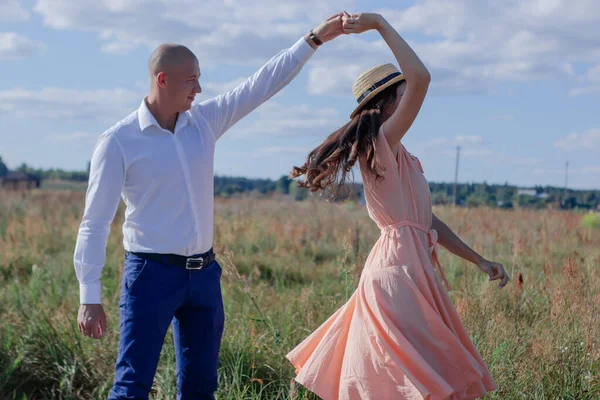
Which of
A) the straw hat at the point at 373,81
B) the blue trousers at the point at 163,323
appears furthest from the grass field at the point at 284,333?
the straw hat at the point at 373,81

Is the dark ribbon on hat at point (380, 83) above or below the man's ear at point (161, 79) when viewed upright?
above

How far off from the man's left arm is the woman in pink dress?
0.35 m

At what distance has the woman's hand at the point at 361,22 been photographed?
2.95m

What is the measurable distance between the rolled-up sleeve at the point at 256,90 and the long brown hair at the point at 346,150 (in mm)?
511

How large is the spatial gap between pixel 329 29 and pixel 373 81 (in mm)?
506

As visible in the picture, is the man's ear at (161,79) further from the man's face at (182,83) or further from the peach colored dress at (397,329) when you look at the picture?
the peach colored dress at (397,329)

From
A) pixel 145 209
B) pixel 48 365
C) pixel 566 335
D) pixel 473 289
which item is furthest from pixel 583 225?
pixel 145 209

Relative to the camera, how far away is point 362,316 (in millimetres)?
2887

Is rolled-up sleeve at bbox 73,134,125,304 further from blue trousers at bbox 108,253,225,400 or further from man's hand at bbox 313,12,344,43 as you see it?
man's hand at bbox 313,12,344,43

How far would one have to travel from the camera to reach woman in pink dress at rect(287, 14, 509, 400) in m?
2.76

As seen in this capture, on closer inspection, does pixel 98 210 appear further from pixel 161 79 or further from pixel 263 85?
pixel 263 85

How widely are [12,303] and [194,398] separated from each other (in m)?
3.85

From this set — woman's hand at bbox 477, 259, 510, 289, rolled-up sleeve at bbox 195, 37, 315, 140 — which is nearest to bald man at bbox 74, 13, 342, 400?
rolled-up sleeve at bbox 195, 37, 315, 140

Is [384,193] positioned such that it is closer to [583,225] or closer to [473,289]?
[473,289]
